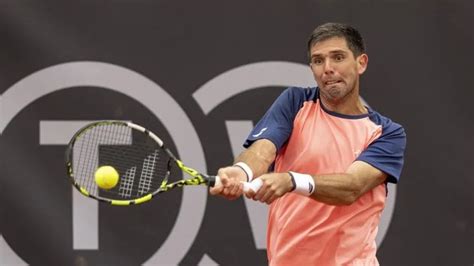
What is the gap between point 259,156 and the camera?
472cm

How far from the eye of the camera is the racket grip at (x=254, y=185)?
435 centimetres

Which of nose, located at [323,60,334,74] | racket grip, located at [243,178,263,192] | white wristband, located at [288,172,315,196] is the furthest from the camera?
nose, located at [323,60,334,74]

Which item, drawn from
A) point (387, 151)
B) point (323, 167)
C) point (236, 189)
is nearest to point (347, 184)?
point (323, 167)

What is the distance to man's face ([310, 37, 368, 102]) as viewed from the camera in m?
4.82

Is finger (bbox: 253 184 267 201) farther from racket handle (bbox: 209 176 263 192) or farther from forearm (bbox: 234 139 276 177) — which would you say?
forearm (bbox: 234 139 276 177)

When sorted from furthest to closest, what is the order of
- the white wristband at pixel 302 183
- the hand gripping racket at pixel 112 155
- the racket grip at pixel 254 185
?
the hand gripping racket at pixel 112 155 → the white wristband at pixel 302 183 → the racket grip at pixel 254 185

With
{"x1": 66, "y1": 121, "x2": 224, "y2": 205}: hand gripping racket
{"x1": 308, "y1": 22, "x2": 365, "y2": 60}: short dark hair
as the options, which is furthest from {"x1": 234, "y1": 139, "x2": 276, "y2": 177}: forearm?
{"x1": 66, "y1": 121, "x2": 224, "y2": 205}: hand gripping racket

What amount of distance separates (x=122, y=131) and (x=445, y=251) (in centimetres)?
203

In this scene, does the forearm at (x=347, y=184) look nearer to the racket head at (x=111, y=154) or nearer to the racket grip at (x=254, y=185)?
the racket grip at (x=254, y=185)

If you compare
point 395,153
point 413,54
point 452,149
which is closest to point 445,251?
point 452,149

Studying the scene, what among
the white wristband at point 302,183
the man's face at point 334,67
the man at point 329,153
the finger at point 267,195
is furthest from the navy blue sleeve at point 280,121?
the finger at point 267,195

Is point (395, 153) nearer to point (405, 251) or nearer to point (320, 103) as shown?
point (320, 103)

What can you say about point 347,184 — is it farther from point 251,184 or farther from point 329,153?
point 251,184

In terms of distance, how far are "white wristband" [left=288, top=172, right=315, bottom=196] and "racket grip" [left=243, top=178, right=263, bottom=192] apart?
7.1 inches
